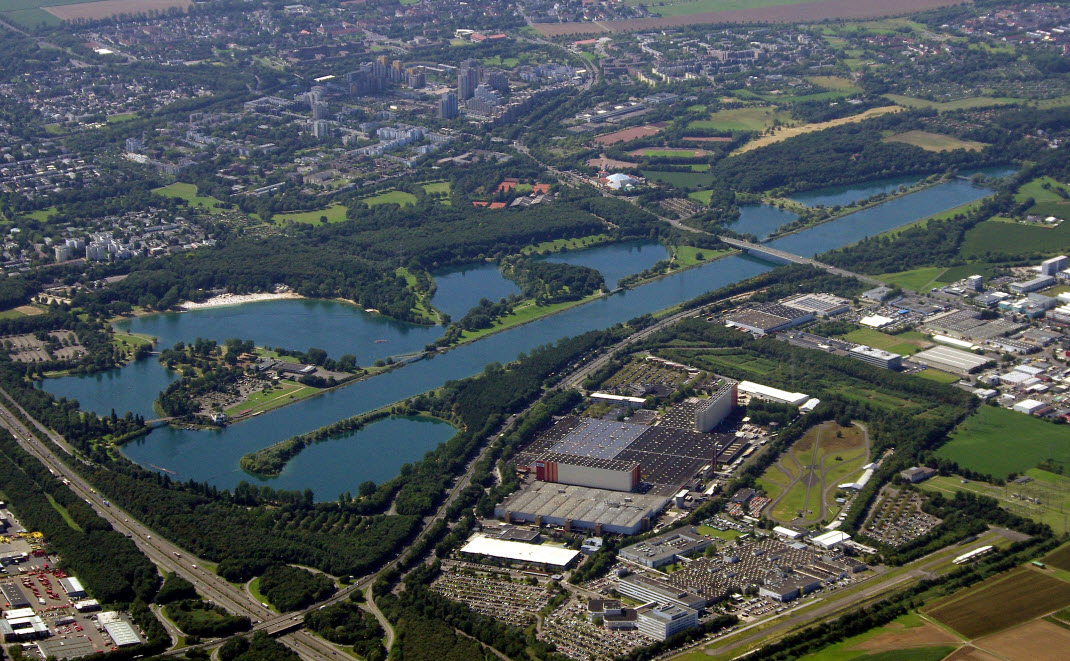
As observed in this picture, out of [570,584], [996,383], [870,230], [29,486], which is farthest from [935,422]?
[29,486]

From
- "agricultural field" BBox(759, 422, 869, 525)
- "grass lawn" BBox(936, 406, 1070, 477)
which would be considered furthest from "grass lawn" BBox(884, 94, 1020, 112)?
"agricultural field" BBox(759, 422, 869, 525)

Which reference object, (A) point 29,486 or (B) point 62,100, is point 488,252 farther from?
(B) point 62,100

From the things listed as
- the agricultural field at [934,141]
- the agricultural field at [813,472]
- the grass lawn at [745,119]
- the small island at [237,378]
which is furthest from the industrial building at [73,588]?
the agricultural field at [934,141]

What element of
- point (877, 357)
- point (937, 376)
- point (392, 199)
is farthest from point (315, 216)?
point (937, 376)

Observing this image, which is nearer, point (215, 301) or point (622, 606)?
point (622, 606)

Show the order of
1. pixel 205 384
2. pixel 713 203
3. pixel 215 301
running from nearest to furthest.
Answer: pixel 205 384
pixel 215 301
pixel 713 203

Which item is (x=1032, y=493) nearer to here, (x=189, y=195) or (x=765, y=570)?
(x=765, y=570)
